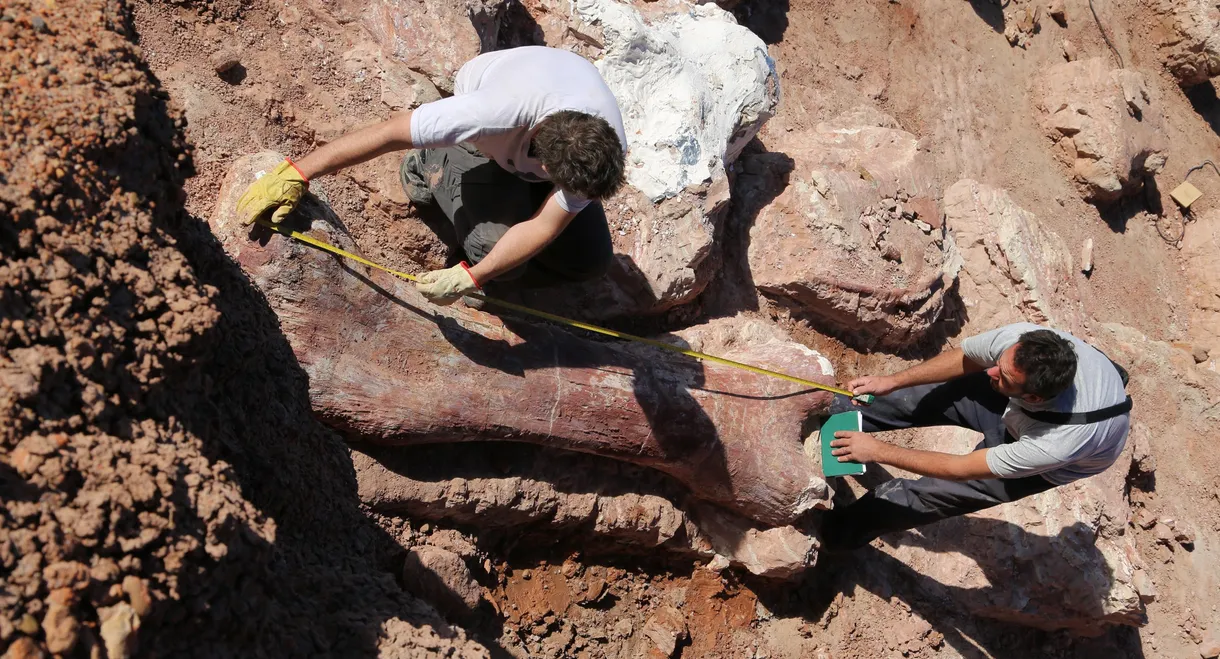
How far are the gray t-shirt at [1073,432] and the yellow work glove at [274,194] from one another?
2514 mm

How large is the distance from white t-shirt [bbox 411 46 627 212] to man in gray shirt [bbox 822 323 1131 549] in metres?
1.62

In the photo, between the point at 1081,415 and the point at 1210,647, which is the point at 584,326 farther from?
the point at 1210,647

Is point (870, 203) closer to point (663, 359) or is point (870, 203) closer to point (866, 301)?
point (866, 301)

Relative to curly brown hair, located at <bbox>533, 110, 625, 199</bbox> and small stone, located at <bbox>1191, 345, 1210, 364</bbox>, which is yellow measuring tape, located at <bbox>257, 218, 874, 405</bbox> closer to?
curly brown hair, located at <bbox>533, 110, 625, 199</bbox>

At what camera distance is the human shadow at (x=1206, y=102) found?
7178 millimetres

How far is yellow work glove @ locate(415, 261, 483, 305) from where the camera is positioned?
111 inches

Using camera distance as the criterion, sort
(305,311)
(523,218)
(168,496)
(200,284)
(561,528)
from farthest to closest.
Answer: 1. (561,528)
2. (523,218)
3. (305,311)
4. (200,284)
5. (168,496)

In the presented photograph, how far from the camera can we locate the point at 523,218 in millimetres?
3131

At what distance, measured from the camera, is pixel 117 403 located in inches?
70.5

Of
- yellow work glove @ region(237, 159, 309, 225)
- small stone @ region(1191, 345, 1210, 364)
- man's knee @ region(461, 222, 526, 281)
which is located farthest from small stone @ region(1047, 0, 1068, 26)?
yellow work glove @ region(237, 159, 309, 225)

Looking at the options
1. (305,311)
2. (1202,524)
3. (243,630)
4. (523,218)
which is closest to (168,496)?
(243,630)

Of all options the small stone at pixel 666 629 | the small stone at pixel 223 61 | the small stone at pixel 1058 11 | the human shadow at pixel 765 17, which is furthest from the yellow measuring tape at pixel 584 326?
the small stone at pixel 1058 11

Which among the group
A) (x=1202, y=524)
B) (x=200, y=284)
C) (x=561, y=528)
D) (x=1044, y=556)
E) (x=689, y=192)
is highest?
(x=200, y=284)

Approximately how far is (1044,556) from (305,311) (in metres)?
A: 3.59
